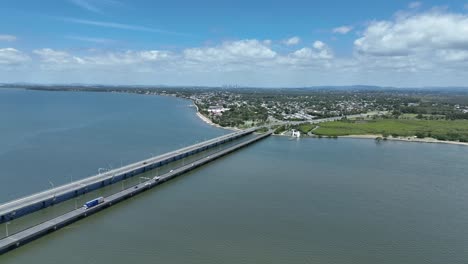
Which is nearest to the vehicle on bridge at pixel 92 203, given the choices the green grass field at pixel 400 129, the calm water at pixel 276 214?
the calm water at pixel 276 214

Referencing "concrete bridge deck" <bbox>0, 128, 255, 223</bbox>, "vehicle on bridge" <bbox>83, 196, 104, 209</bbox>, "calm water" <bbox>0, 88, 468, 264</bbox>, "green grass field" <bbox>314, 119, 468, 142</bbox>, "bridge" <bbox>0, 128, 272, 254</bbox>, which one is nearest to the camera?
"calm water" <bbox>0, 88, 468, 264</bbox>

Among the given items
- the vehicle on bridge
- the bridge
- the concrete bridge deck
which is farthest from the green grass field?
the vehicle on bridge

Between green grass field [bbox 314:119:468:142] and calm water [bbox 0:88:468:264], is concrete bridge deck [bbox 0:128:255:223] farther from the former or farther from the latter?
green grass field [bbox 314:119:468:142]

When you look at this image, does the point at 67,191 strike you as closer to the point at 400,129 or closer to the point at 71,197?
Answer: the point at 71,197

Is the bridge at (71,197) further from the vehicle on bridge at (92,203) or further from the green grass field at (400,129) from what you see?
the green grass field at (400,129)

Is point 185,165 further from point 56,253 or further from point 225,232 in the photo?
point 56,253
